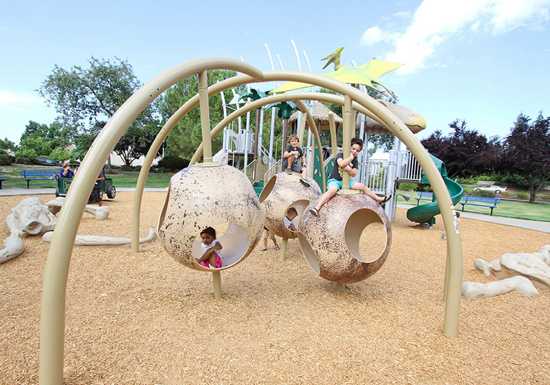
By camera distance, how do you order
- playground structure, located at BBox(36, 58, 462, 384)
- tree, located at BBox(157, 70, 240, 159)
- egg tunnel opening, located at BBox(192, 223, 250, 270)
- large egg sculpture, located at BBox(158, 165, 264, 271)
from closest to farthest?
playground structure, located at BBox(36, 58, 462, 384), large egg sculpture, located at BBox(158, 165, 264, 271), egg tunnel opening, located at BBox(192, 223, 250, 270), tree, located at BBox(157, 70, 240, 159)

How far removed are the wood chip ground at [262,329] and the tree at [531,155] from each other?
71.5 ft

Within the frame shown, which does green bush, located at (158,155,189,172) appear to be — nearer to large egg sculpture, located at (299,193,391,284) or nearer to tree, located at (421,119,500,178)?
tree, located at (421,119,500,178)

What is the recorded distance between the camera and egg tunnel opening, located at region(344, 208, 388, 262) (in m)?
4.72

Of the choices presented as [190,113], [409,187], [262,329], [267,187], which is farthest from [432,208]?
[190,113]

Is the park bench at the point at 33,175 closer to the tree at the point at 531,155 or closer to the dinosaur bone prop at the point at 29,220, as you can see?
the dinosaur bone prop at the point at 29,220

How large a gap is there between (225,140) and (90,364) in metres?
17.0

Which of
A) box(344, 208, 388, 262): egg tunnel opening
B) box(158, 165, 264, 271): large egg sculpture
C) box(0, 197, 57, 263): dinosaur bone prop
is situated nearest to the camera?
box(158, 165, 264, 271): large egg sculpture

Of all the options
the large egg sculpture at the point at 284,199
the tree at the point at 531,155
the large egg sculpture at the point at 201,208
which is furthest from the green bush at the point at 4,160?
the tree at the point at 531,155

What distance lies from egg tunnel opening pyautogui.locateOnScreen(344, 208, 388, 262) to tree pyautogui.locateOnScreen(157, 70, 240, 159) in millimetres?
20428

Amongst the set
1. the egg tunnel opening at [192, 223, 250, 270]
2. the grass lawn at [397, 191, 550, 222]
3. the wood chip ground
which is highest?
the egg tunnel opening at [192, 223, 250, 270]

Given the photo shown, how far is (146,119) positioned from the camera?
32156 millimetres

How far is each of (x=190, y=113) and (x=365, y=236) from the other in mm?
25534

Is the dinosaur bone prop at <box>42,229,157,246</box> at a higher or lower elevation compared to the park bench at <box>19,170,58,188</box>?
lower

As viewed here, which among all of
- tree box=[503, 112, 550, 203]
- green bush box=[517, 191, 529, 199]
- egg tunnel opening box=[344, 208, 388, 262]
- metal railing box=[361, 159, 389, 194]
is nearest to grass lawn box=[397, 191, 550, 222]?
tree box=[503, 112, 550, 203]
